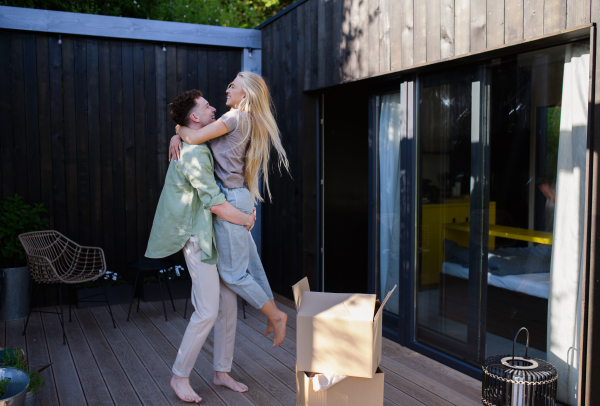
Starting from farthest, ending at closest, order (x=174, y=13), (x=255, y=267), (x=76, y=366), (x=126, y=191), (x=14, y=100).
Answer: (x=174, y=13) → (x=126, y=191) → (x=14, y=100) → (x=76, y=366) → (x=255, y=267)

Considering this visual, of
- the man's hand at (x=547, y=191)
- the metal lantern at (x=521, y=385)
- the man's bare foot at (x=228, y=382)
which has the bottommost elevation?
the man's bare foot at (x=228, y=382)

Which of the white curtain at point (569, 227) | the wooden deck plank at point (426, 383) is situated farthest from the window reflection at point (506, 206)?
the wooden deck plank at point (426, 383)

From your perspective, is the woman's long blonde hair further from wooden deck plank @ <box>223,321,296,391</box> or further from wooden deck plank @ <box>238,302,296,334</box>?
wooden deck plank @ <box>238,302,296,334</box>

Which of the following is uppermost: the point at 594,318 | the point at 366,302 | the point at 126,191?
Answer: the point at 126,191

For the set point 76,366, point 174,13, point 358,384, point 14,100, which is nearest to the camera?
point 358,384

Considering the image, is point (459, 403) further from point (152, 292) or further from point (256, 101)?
point (152, 292)

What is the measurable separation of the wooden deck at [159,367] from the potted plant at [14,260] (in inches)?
6.0

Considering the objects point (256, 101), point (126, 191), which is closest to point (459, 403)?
point (256, 101)

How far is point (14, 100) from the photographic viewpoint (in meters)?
4.80

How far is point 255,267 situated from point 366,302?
3.45 ft

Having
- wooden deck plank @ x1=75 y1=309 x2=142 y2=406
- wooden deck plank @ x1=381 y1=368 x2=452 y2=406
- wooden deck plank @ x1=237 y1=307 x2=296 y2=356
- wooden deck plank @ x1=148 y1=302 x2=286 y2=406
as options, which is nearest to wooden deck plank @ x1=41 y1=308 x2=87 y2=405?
wooden deck plank @ x1=75 y1=309 x2=142 y2=406

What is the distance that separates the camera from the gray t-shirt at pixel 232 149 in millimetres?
2746

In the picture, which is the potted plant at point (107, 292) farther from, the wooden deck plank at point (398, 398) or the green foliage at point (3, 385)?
the wooden deck plank at point (398, 398)

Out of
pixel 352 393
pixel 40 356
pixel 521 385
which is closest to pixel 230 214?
pixel 352 393
